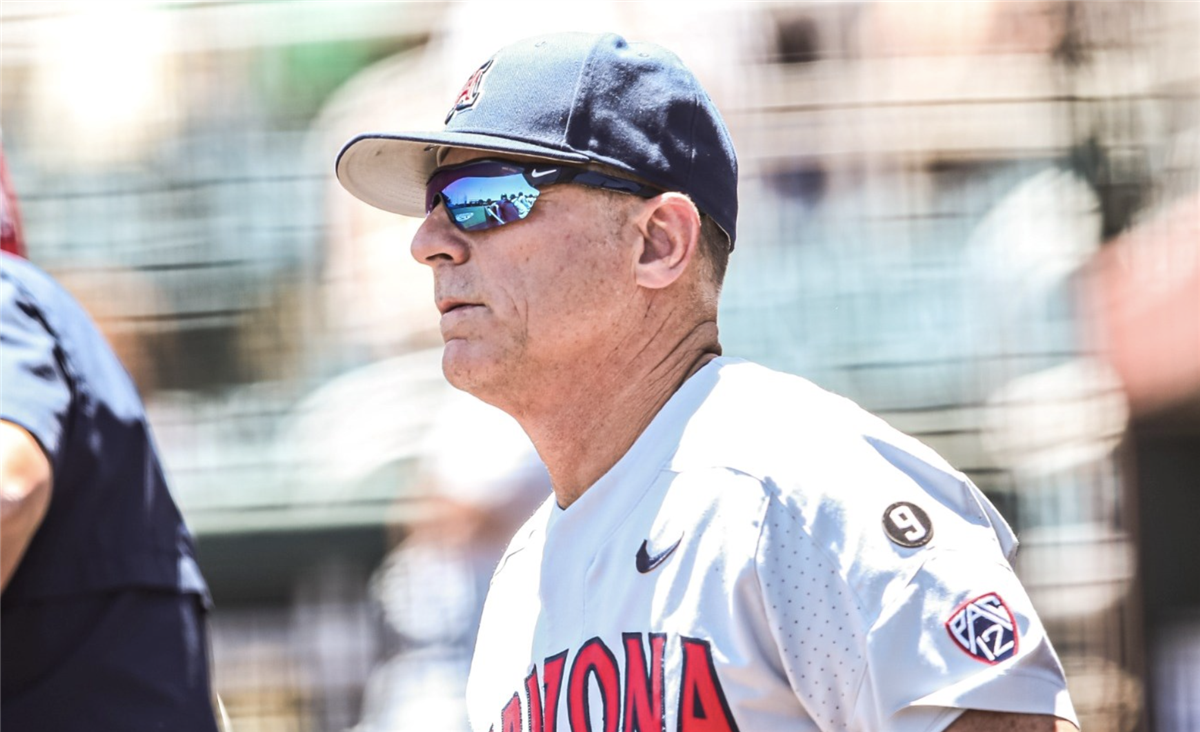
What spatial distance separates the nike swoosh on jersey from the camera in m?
1.91

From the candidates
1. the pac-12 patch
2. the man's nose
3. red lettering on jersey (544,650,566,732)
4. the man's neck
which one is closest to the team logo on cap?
the man's nose

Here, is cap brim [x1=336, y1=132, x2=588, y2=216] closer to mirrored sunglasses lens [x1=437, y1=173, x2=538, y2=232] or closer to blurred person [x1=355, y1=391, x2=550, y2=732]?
mirrored sunglasses lens [x1=437, y1=173, x2=538, y2=232]

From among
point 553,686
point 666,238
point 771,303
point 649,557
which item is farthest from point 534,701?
point 771,303

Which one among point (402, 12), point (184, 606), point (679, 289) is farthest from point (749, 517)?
point (402, 12)

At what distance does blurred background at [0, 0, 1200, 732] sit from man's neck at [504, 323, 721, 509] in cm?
245

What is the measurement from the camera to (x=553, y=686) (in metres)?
2.02

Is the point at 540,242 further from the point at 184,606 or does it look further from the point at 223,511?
the point at 223,511

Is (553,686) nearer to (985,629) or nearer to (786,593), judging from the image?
(786,593)

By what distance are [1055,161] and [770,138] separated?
912 mm

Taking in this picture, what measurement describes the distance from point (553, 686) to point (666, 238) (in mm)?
664

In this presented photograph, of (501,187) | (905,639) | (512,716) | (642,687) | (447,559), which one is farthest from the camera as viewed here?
(447,559)

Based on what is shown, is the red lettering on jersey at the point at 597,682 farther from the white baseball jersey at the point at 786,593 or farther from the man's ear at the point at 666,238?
the man's ear at the point at 666,238

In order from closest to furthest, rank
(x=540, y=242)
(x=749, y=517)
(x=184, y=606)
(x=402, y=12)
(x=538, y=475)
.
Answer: (x=749, y=517)
(x=540, y=242)
(x=184, y=606)
(x=538, y=475)
(x=402, y=12)

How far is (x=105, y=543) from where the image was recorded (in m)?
2.33
